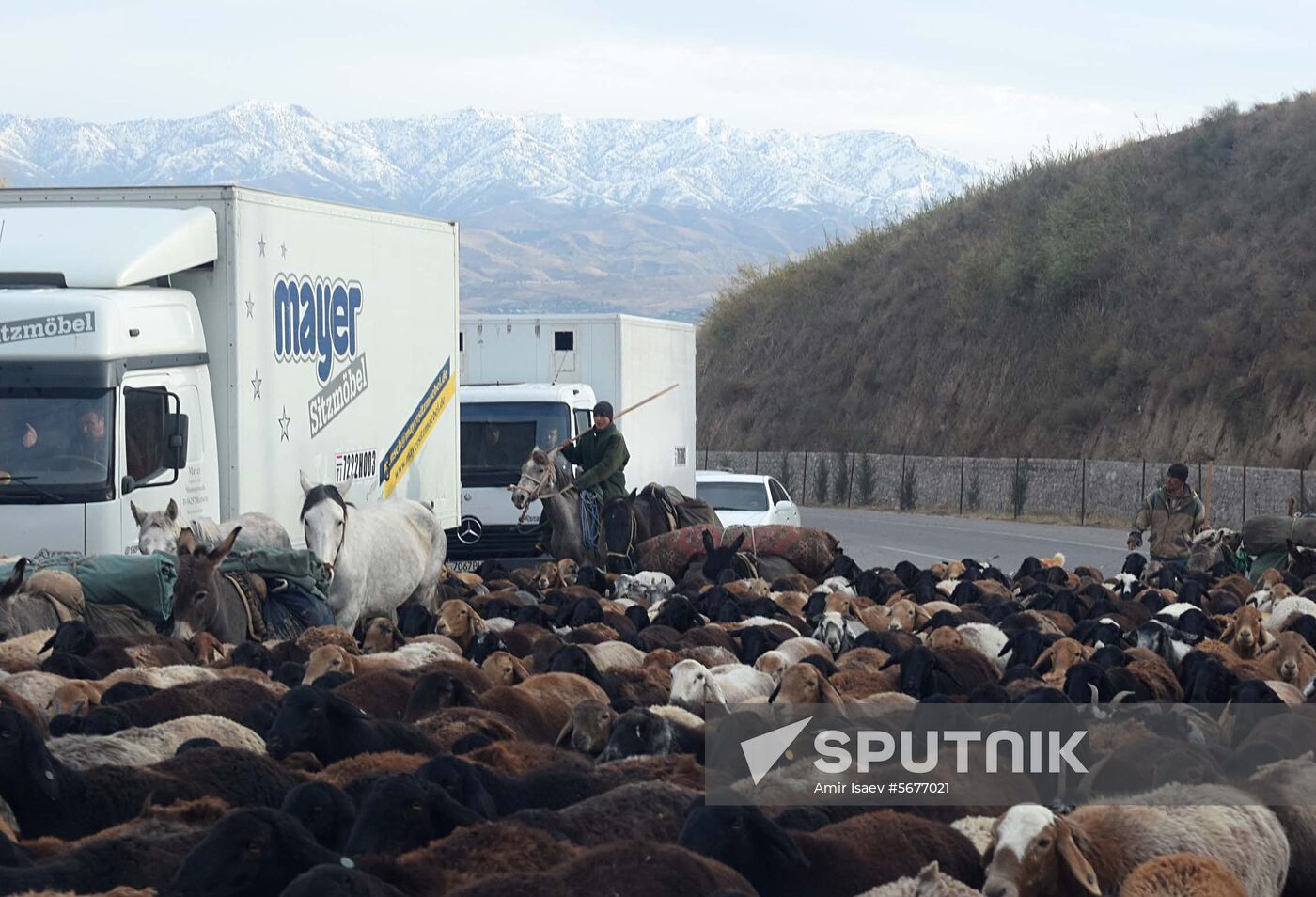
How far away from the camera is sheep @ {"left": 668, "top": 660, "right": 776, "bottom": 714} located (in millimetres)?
8672

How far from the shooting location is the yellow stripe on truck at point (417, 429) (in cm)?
1555

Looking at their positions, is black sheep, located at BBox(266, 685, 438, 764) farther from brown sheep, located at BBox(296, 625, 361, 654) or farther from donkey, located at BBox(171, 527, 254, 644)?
donkey, located at BBox(171, 527, 254, 644)

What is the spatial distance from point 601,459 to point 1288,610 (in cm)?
693

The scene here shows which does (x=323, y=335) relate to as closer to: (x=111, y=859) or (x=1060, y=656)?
(x=1060, y=656)

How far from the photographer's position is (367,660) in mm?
9867

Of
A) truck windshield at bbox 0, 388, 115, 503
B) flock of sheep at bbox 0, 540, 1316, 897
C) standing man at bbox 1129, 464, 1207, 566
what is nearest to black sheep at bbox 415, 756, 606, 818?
flock of sheep at bbox 0, 540, 1316, 897

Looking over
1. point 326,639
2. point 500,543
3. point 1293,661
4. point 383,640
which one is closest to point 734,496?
point 500,543

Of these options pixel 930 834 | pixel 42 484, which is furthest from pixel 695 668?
pixel 42 484

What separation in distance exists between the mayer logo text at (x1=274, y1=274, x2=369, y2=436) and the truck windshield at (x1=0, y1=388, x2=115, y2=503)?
1896 mm

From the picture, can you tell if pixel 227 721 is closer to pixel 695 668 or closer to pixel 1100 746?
pixel 695 668

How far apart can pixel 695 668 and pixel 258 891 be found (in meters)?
3.81

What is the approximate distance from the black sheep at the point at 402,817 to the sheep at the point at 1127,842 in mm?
1743

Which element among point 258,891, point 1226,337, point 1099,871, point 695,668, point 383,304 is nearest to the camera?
point 258,891

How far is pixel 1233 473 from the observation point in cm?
3616
